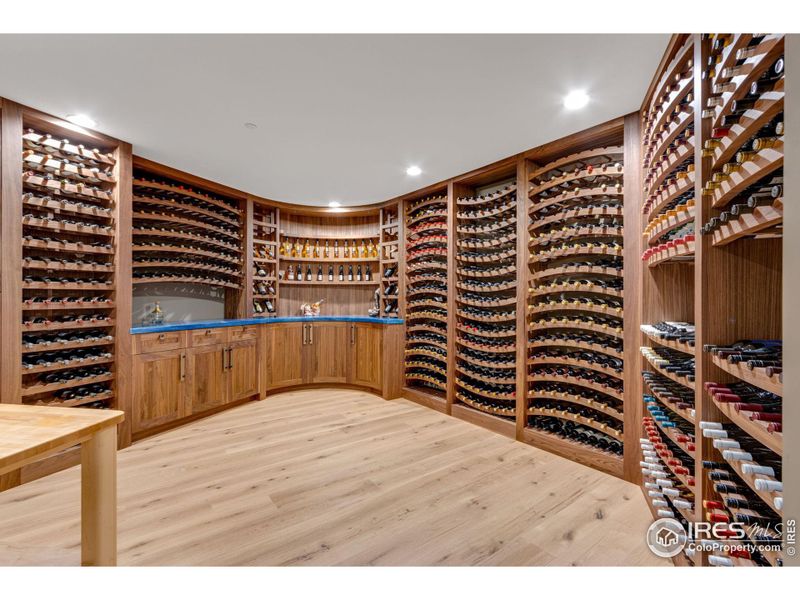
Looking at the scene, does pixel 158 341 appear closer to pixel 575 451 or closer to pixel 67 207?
pixel 67 207

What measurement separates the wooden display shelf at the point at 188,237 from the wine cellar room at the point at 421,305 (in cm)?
5

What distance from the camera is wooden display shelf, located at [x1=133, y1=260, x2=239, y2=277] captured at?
3.80 m

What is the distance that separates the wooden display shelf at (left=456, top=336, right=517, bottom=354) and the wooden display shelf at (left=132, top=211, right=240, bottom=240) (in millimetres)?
3248

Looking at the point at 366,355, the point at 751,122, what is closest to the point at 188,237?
the point at 366,355

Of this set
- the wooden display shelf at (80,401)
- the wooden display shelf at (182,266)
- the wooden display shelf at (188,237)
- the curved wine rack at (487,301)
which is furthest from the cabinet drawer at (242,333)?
the curved wine rack at (487,301)

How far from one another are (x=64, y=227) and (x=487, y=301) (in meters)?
3.88

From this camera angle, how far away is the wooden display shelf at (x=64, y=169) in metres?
→ 2.77

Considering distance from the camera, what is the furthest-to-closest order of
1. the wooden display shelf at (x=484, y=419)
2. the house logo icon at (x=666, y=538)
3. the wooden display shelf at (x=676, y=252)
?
the wooden display shelf at (x=484, y=419)
the house logo icon at (x=666, y=538)
the wooden display shelf at (x=676, y=252)

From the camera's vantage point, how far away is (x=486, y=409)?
3826 mm

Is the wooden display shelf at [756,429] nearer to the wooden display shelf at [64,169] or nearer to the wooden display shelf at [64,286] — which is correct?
the wooden display shelf at [64,286]

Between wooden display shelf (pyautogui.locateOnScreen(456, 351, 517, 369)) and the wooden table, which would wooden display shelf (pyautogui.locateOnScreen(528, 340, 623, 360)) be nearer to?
wooden display shelf (pyautogui.locateOnScreen(456, 351, 517, 369))

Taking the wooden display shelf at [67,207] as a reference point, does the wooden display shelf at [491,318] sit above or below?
below
